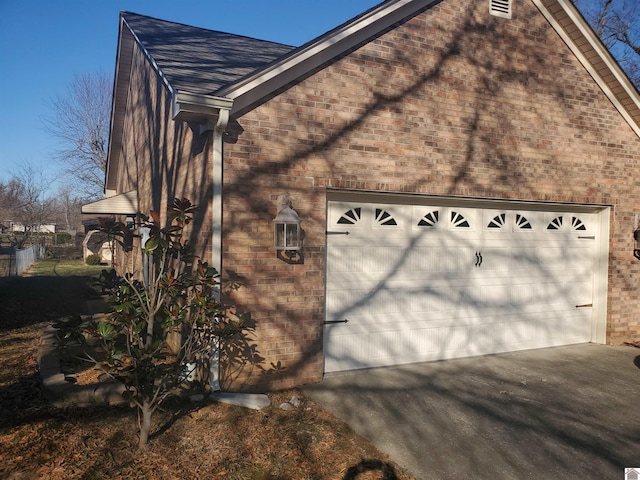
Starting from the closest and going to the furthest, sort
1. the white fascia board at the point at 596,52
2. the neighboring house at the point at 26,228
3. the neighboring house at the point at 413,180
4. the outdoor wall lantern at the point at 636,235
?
the neighboring house at the point at 413,180, the white fascia board at the point at 596,52, the outdoor wall lantern at the point at 636,235, the neighboring house at the point at 26,228

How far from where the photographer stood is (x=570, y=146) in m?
7.78

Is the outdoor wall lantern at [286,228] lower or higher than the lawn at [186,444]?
higher

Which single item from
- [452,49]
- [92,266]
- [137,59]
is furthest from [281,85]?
[92,266]

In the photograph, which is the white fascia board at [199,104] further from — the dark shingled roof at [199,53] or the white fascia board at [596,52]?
the white fascia board at [596,52]

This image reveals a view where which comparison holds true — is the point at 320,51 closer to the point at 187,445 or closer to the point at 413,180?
the point at 413,180

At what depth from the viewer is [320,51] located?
5.83m

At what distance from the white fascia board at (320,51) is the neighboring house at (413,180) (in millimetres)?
22

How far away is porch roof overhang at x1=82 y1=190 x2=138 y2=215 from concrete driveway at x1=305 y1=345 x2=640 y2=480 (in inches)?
246

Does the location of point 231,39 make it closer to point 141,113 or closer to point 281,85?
point 141,113

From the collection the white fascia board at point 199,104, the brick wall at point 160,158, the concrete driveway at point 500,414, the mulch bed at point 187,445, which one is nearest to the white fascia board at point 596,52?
the concrete driveway at point 500,414

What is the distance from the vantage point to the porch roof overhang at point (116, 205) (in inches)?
374

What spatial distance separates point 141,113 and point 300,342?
7.29 metres

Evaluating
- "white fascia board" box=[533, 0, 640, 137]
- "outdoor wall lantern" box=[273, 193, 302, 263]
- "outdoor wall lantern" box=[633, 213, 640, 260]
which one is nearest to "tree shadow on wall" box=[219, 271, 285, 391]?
"outdoor wall lantern" box=[273, 193, 302, 263]

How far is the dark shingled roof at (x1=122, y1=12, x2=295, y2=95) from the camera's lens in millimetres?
6082
